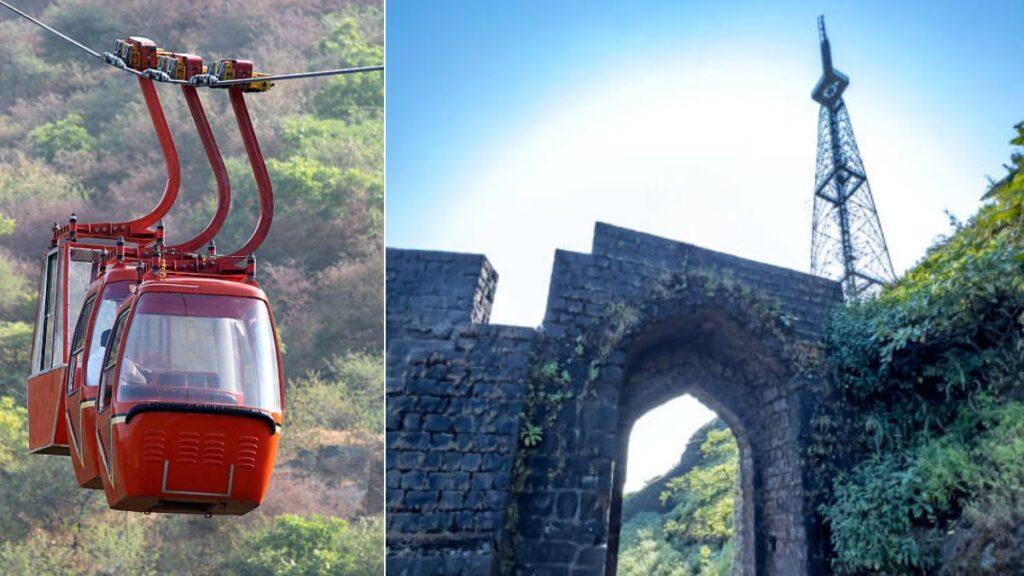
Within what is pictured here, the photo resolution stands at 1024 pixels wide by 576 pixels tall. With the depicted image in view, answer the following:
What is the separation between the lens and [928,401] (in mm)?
7289

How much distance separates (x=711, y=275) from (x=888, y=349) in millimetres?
1468

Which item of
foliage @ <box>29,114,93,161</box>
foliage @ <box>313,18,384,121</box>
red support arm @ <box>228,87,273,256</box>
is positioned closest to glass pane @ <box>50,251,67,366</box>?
red support arm @ <box>228,87,273,256</box>

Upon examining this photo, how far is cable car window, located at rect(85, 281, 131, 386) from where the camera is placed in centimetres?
582

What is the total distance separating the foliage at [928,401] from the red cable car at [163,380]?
4.33 metres

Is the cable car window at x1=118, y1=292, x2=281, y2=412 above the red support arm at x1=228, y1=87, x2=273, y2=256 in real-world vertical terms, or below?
below

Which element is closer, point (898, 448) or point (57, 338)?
point (57, 338)

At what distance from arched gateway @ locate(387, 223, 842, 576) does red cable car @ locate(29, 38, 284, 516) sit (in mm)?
1169

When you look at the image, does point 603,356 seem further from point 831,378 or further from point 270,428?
point 270,428

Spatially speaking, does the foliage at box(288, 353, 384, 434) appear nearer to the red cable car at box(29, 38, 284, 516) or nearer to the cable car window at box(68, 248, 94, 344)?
the cable car window at box(68, 248, 94, 344)

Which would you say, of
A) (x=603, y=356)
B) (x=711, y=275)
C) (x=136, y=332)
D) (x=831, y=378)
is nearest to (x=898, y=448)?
(x=831, y=378)

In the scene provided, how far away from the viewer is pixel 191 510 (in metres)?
5.71

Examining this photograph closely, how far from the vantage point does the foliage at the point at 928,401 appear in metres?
6.56

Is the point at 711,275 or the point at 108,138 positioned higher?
the point at 108,138

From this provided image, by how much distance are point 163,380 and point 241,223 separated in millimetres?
16231
